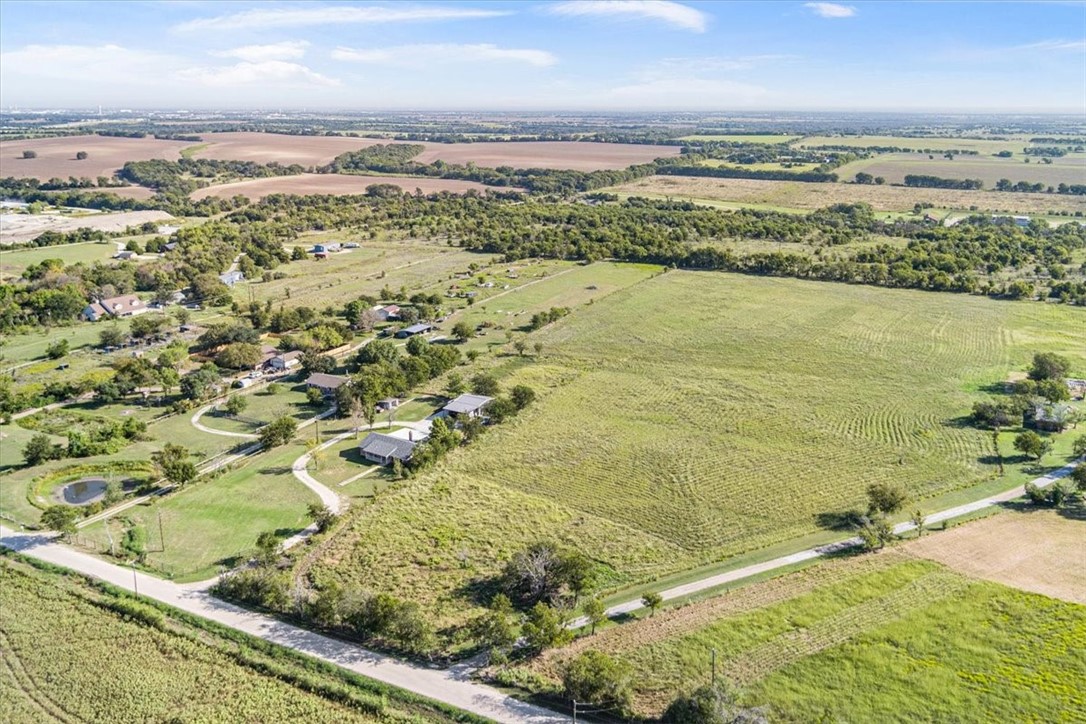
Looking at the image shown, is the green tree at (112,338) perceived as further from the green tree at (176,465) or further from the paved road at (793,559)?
the paved road at (793,559)

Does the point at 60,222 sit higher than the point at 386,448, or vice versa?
the point at 60,222

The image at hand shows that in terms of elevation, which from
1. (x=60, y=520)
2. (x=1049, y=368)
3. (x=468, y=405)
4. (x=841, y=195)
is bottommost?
(x=60, y=520)

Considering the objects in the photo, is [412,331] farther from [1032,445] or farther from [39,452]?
[1032,445]

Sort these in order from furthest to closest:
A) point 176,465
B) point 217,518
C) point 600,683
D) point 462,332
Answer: point 462,332 < point 176,465 < point 217,518 < point 600,683

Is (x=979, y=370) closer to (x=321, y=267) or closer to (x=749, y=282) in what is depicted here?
(x=749, y=282)

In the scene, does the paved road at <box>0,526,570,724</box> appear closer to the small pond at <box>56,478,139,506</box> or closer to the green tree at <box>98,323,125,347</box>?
the small pond at <box>56,478,139,506</box>

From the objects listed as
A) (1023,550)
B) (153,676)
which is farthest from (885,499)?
(153,676)
